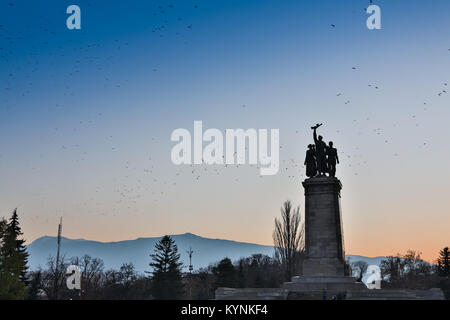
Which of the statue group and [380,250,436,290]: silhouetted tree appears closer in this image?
the statue group

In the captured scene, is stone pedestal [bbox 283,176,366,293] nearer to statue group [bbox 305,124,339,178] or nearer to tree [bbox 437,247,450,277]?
statue group [bbox 305,124,339,178]

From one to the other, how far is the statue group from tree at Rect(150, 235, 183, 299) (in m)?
41.8

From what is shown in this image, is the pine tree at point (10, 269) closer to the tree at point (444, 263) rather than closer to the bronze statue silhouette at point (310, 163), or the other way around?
the bronze statue silhouette at point (310, 163)

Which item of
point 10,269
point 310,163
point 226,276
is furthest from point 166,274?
point 310,163

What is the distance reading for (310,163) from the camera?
27688mm

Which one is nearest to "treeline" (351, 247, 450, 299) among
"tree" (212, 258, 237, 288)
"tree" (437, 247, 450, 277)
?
"tree" (437, 247, 450, 277)

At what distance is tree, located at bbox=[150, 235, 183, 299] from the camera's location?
64250 millimetres

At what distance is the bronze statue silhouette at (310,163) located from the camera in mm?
27500

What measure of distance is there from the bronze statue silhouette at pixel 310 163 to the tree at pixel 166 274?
41.7 m

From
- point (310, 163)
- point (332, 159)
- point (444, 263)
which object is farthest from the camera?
point (444, 263)

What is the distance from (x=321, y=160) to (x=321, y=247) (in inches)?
204

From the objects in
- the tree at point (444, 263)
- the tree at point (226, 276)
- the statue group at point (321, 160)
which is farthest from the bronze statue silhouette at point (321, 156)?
the tree at point (444, 263)

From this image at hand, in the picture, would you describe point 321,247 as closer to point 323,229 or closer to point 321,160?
point 323,229
